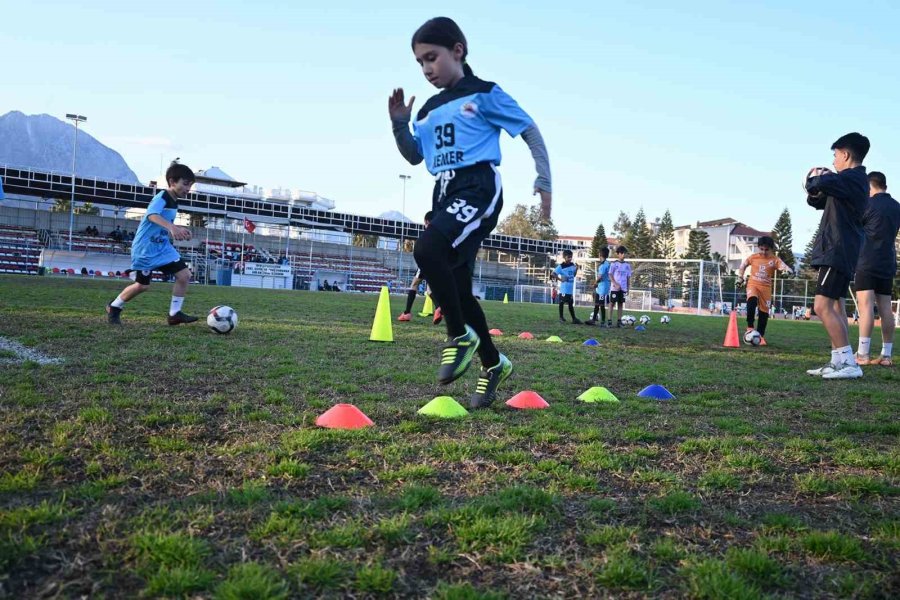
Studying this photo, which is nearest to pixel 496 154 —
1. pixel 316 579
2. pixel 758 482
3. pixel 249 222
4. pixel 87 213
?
pixel 758 482

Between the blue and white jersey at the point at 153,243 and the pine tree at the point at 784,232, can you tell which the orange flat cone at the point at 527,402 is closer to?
the blue and white jersey at the point at 153,243

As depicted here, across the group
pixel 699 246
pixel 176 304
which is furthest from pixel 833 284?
pixel 699 246

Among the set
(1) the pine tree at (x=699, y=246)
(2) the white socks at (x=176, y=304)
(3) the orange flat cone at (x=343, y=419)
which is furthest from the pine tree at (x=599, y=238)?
(3) the orange flat cone at (x=343, y=419)

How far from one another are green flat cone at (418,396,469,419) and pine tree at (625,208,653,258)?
3644 inches

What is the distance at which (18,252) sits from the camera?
140 feet

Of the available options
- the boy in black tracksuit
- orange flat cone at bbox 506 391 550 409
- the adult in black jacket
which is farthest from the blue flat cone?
the adult in black jacket

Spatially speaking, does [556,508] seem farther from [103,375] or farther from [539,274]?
[539,274]

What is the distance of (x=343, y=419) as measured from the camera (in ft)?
12.0

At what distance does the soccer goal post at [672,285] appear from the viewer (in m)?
43.6

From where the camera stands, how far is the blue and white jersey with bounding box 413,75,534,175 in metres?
4.30

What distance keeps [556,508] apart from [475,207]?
88.9 inches

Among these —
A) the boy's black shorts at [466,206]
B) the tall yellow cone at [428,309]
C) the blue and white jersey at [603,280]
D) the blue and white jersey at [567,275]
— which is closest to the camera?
the boy's black shorts at [466,206]

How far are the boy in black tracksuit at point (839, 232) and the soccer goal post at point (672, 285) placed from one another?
37.4m

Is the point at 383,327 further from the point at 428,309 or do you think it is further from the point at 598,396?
the point at 428,309
